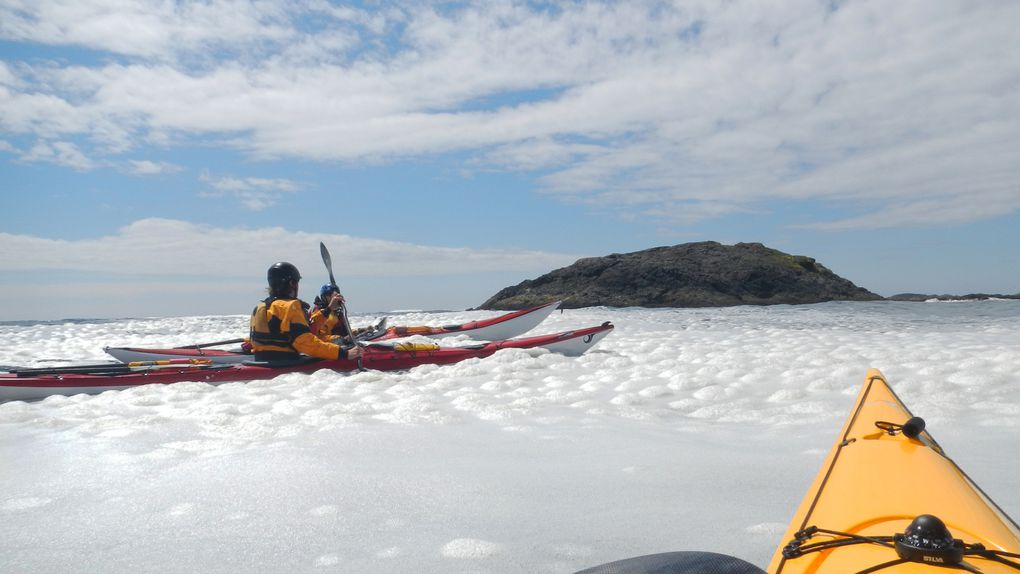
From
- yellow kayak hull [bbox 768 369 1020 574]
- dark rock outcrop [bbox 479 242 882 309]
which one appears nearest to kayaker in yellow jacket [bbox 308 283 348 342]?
yellow kayak hull [bbox 768 369 1020 574]

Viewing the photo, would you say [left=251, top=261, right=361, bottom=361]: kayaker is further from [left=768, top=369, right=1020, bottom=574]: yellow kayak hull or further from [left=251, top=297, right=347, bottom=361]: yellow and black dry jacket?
[left=768, top=369, right=1020, bottom=574]: yellow kayak hull

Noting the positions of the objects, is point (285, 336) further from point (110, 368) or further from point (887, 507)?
point (887, 507)

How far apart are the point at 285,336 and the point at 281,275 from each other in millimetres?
743

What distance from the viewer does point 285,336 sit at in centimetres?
737

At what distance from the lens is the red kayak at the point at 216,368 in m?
6.29

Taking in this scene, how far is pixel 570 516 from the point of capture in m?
2.67

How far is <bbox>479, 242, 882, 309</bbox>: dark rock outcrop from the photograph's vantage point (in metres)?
25.9

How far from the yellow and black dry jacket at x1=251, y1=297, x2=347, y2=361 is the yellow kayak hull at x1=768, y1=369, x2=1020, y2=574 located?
604 cm

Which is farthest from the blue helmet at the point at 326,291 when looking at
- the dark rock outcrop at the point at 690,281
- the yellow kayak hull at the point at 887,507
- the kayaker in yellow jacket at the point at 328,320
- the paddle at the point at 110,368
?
the dark rock outcrop at the point at 690,281

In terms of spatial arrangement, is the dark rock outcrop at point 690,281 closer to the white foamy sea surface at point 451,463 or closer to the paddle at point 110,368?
the white foamy sea surface at point 451,463

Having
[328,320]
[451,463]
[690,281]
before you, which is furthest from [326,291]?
[690,281]

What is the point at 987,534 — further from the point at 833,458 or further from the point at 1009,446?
the point at 1009,446

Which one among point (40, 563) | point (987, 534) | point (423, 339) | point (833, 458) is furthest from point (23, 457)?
point (423, 339)

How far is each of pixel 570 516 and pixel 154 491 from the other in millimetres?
2104
